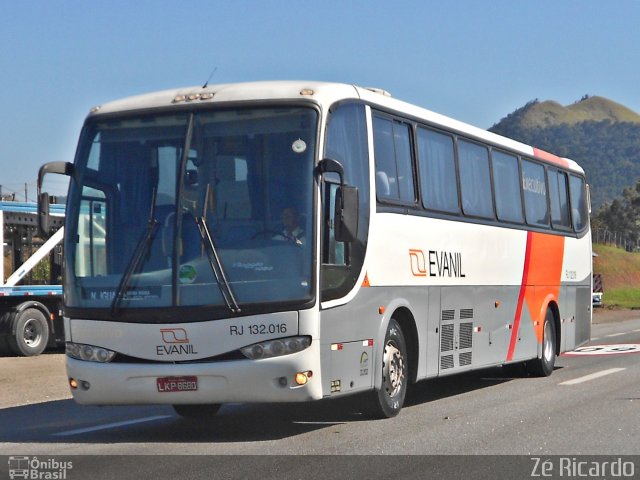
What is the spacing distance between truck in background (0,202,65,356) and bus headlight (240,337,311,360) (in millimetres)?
13582

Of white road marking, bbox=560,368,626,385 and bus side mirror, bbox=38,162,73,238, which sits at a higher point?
bus side mirror, bbox=38,162,73,238

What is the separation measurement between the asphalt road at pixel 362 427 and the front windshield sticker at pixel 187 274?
1425mm

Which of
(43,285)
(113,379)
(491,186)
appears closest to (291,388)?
(113,379)

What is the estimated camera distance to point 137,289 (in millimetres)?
10625

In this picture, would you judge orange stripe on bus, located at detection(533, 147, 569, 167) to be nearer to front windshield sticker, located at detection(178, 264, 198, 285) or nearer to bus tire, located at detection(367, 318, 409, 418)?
bus tire, located at detection(367, 318, 409, 418)

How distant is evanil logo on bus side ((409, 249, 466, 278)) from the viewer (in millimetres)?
12938

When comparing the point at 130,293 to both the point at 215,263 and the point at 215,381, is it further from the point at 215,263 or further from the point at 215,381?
the point at 215,381

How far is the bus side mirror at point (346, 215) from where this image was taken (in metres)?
10.5

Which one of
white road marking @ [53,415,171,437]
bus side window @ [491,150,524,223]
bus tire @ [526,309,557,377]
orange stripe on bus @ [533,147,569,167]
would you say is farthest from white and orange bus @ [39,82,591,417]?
orange stripe on bus @ [533,147,569,167]

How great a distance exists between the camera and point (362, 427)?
1127 cm

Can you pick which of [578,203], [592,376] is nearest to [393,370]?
[592,376]

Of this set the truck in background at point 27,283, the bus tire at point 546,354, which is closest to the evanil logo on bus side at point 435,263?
the bus tire at point 546,354
